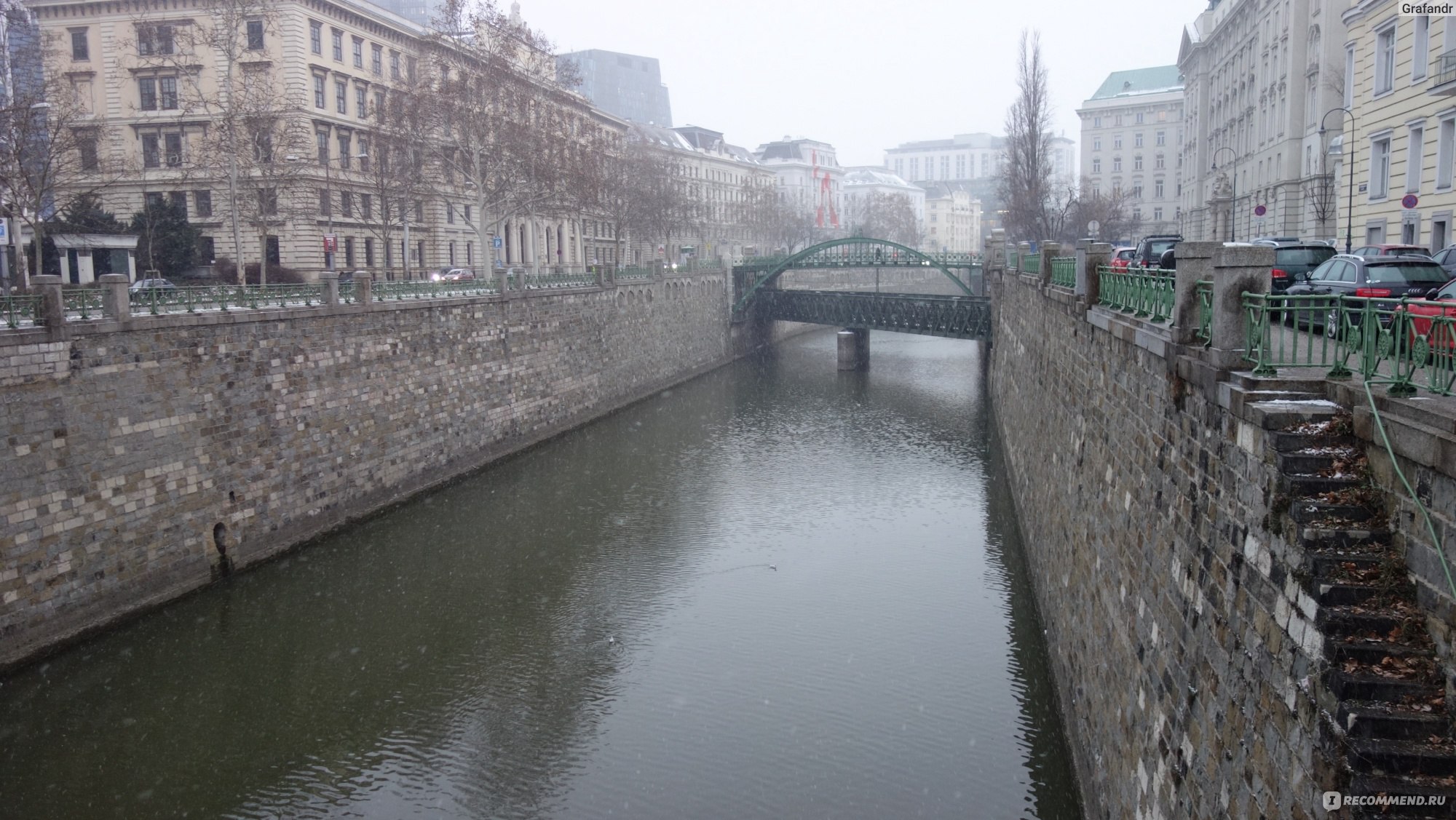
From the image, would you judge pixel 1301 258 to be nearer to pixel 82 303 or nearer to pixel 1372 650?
pixel 1372 650

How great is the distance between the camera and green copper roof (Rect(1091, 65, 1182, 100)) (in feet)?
309

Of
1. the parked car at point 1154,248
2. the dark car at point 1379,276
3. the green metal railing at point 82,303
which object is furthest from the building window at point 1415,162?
the green metal railing at point 82,303

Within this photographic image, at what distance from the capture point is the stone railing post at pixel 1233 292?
7.96 meters

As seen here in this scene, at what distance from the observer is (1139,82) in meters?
96.7

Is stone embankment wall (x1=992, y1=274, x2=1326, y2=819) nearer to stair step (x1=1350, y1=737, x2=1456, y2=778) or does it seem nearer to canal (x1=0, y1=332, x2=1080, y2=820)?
stair step (x1=1350, y1=737, x2=1456, y2=778)

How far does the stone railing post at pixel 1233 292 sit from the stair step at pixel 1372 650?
2.94 metres

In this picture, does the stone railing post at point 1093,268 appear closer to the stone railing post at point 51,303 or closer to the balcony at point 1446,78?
the balcony at point 1446,78

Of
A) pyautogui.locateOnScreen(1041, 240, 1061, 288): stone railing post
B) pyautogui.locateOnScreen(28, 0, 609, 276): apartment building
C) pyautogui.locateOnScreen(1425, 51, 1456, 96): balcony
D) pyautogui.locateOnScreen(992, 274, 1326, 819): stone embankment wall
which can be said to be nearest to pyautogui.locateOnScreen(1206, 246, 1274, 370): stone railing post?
pyautogui.locateOnScreen(992, 274, 1326, 819): stone embankment wall

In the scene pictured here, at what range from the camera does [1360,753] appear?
16.9ft

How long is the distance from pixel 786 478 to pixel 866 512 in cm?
438

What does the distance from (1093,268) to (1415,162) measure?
55.6ft

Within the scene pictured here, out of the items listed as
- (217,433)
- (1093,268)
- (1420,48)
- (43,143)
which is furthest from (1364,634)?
(43,143)

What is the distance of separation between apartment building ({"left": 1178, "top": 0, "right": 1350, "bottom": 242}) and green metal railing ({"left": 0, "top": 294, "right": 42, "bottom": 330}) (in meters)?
36.4

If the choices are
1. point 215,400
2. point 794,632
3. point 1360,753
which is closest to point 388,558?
point 215,400
